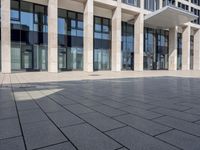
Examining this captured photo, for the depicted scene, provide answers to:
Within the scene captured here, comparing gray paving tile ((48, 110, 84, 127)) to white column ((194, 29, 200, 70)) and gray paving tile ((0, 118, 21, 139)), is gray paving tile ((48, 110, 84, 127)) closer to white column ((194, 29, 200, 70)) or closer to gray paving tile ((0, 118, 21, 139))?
gray paving tile ((0, 118, 21, 139))

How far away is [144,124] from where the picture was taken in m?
3.66

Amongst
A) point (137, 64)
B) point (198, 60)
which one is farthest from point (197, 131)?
point (198, 60)

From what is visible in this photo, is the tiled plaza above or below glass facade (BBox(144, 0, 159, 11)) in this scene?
below

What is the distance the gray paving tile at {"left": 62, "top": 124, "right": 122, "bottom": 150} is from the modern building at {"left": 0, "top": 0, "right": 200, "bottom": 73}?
1898 cm

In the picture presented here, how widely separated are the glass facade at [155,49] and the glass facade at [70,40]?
14.4 m

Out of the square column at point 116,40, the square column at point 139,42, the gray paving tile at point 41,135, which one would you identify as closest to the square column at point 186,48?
the square column at point 139,42

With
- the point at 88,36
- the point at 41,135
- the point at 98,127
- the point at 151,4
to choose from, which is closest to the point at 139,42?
the point at 151,4

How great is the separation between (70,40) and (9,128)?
24503 mm

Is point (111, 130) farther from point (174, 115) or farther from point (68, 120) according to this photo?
point (174, 115)

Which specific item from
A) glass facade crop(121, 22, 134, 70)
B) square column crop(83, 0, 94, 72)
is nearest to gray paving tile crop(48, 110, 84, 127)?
square column crop(83, 0, 94, 72)

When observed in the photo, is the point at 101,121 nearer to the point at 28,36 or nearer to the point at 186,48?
the point at 28,36

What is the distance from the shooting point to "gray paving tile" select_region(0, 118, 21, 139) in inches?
122

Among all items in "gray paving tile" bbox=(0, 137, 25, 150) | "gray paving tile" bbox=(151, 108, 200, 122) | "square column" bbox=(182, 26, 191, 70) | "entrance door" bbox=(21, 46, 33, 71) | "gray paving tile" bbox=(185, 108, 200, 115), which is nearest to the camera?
"gray paving tile" bbox=(0, 137, 25, 150)

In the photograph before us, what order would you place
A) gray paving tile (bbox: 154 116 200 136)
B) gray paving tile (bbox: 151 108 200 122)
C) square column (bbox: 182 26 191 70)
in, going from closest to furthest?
gray paving tile (bbox: 154 116 200 136) → gray paving tile (bbox: 151 108 200 122) → square column (bbox: 182 26 191 70)
